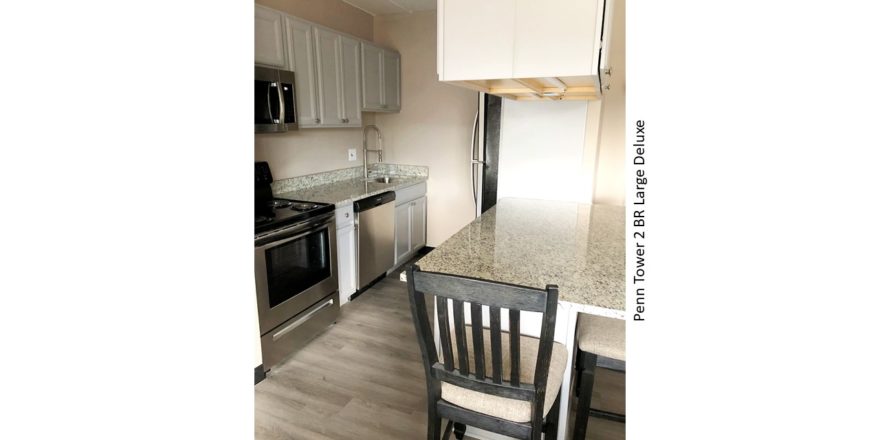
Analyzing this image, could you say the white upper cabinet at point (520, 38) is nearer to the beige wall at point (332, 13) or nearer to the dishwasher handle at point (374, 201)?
the dishwasher handle at point (374, 201)

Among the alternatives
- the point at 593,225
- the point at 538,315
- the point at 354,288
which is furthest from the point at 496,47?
the point at 354,288

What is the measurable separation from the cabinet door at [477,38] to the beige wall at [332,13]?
1.81 meters

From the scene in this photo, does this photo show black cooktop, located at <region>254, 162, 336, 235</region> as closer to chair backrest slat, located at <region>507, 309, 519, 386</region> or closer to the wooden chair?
the wooden chair

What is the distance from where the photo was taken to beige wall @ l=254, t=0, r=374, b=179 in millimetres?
2992

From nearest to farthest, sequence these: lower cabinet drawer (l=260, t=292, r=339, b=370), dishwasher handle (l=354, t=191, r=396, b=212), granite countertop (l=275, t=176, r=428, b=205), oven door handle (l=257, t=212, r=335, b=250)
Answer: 1. oven door handle (l=257, t=212, r=335, b=250)
2. lower cabinet drawer (l=260, t=292, r=339, b=370)
3. granite countertop (l=275, t=176, r=428, b=205)
4. dishwasher handle (l=354, t=191, r=396, b=212)

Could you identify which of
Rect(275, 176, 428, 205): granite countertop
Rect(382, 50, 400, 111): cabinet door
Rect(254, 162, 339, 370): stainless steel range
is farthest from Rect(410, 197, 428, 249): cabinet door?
Rect(254, 162, 339, 370): stainless steel range

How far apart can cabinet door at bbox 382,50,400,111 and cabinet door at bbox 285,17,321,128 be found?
1032 millimetres

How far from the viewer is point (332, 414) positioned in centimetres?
198

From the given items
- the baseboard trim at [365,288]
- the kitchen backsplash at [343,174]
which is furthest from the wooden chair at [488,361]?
the kitchen backsplash at [343,174]

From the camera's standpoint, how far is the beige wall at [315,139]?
2.99 meters

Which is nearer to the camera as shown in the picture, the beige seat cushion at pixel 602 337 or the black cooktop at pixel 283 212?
the beige seat cushion at pixel 602 337
